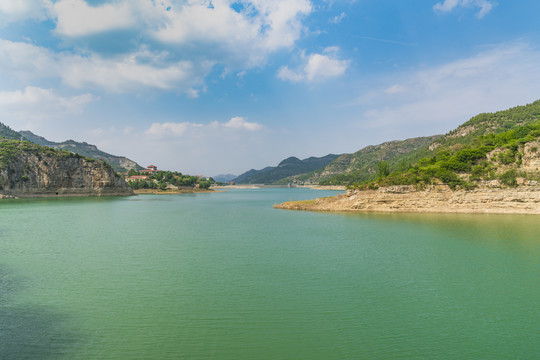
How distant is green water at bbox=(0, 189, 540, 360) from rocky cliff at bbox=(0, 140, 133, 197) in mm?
67384

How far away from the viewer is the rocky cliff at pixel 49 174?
235ft

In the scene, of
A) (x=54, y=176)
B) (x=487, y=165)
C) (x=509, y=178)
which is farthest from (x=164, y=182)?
(x=509, y=178)

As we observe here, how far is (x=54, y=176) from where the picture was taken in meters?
79.8

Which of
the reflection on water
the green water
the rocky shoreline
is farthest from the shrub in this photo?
the reflection on water

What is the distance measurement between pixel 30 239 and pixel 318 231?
73.2 ft

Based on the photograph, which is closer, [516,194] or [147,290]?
[147,290]

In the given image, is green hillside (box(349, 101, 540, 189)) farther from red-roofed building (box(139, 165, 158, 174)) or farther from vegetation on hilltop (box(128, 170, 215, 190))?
red-roofed building (box(139, 165, 158, 174))

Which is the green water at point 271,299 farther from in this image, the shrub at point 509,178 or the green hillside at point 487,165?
the green hillside at point 487,165

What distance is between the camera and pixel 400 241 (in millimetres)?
20922

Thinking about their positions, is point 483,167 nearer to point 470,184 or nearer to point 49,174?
point 470,184

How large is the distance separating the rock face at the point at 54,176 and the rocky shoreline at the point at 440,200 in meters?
71.1

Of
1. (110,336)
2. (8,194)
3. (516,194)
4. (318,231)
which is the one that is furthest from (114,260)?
(8,194)

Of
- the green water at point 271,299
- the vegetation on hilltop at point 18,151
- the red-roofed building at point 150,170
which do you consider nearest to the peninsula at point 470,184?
the green water at point 271,299

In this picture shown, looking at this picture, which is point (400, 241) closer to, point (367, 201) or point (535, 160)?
point (367, 201)
